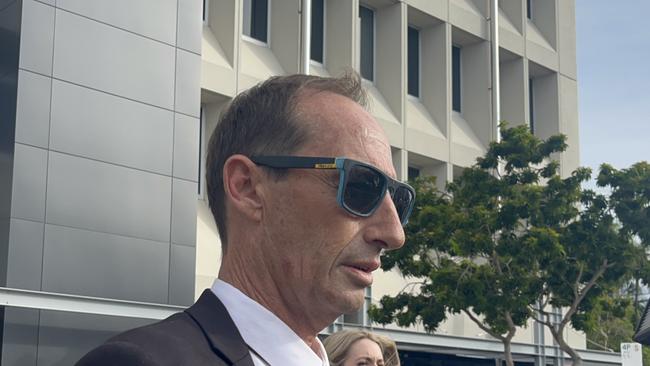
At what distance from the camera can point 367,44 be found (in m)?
23.5

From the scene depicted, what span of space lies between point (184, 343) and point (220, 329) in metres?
0.09

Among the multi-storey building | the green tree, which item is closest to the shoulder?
the multi-storey building

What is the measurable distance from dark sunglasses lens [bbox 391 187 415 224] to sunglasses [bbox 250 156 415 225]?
0.10 ft

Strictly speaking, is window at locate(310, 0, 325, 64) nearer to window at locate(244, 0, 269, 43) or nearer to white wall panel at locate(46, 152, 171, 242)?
window at locate(244, 0, 269, 43)

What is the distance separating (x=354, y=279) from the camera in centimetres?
178

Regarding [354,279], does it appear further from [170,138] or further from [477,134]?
[477,134]

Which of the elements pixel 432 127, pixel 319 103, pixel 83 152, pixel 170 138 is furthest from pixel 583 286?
pixel 319 103

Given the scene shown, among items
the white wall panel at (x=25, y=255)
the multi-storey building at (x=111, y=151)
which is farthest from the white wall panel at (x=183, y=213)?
the white wall panel at (x=25, y=255)

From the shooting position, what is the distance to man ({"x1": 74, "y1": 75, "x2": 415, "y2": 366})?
1.78m

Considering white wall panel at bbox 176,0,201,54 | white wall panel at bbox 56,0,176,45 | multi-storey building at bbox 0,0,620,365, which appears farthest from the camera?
white wall panel at bbox 176,0,201,54

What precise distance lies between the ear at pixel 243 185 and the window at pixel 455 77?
24137 mm

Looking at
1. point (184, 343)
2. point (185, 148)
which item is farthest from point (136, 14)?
point (184, 343)

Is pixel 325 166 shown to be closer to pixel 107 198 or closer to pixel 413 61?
pixel 107 198

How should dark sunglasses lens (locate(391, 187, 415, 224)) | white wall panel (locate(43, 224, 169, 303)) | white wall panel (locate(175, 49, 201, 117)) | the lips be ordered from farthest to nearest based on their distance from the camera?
white wall panel (locate(175, 49, 201, 117))
white wall panel (locate(43, 224, 169, 303))
dark sunglasses lens (locate(391, 187, 415, 224))
the lips
